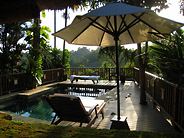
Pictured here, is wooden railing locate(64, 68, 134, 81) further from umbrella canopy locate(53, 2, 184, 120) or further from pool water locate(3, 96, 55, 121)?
umbrella canopy locate(53, 2, 184, 120)

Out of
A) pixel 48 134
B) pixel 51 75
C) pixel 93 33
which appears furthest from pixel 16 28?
pixel 48 134

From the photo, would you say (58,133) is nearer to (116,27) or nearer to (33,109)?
(116,27)

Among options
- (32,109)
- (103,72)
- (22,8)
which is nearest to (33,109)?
(32,109)

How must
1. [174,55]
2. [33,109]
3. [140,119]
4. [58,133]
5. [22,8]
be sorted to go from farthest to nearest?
1. [33,109]
2. [140,119]
3. [174,55]
4. [58,133]
5. [22,8]

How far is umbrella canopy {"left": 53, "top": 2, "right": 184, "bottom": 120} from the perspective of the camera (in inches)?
94.8

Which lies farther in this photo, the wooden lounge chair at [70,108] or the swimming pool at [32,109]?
the swimming pool at [32,109]

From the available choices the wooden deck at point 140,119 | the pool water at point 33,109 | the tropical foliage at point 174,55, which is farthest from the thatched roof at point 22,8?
the pool water at point 33,109

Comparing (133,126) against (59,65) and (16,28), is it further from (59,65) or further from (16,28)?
(59,65)

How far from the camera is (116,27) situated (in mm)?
2637

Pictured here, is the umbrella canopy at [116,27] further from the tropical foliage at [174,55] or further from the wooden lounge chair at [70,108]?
the wooden lounge chair at [70,108]

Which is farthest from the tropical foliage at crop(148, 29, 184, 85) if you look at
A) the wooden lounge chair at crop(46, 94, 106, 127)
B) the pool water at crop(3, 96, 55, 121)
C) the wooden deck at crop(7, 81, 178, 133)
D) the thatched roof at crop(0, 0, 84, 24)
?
the pool water at crop(3, 96, 55, 121)

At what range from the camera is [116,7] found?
2.16m

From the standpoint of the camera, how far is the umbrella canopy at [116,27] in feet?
7.90

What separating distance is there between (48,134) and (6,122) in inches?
15.3
